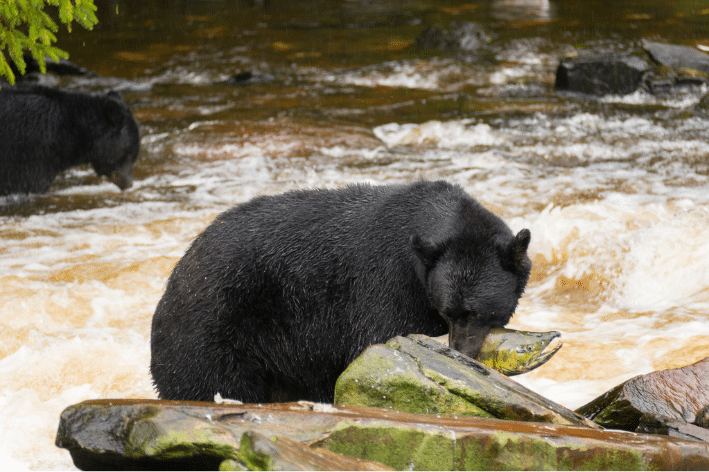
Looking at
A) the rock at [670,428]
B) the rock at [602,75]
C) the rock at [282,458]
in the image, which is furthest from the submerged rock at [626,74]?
the rock at [282,458]

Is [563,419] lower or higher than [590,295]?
higher

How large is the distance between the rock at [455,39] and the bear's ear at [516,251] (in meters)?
17.7

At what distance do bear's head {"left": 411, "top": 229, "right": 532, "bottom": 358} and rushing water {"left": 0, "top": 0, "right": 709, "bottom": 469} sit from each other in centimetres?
158

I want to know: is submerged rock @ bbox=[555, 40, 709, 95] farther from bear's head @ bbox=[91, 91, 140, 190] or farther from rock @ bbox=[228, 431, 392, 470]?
rock @ bbox=[228, 431, 392, 470]

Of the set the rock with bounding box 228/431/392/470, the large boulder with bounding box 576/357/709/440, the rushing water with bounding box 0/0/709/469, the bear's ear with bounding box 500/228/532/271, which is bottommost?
the rushing water with bounding box 0/0/709/469

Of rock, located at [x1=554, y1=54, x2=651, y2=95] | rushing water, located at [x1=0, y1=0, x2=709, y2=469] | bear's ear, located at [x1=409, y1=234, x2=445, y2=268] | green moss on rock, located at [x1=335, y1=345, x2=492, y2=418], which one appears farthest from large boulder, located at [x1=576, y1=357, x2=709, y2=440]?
rock, located at [x1=554, y1=54, x2=651, y2=95]

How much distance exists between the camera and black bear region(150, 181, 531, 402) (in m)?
4.20

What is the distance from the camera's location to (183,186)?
11.3m

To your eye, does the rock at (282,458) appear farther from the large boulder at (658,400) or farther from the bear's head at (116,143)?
the bear's head at (116,143)

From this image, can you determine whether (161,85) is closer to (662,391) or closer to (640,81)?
(640,81)

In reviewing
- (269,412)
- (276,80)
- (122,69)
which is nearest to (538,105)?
(276,80)

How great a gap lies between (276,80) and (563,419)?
1602 cm

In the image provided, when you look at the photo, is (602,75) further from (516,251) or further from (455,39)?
(516,251)

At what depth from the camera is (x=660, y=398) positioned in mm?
4105
